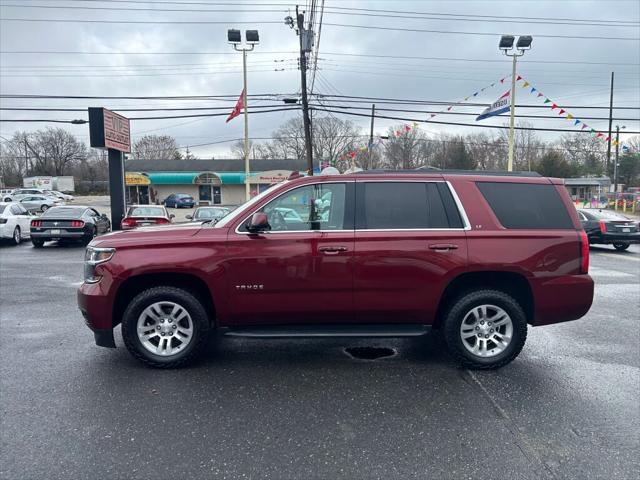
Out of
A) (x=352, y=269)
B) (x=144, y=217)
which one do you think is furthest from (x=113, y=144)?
(x=352, y=269)

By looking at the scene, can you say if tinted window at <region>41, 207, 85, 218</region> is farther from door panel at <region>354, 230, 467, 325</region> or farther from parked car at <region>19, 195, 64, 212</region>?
parked car at <region>19, 195, 64, 212</region>

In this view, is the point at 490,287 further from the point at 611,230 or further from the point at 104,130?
the point at 104,130

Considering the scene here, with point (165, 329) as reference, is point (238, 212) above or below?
above

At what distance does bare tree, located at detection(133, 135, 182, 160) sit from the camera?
83750 mm

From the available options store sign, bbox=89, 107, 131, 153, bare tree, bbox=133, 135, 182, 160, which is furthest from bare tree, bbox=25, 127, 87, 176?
store sign, bbox=89, 107, 131, 153

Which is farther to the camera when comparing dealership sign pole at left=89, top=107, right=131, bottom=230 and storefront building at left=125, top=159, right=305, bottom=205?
storefront building at left=125, top=159, right=305, bottom=205

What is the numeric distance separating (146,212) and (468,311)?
14.0 meters

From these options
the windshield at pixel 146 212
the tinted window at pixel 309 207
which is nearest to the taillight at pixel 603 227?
the tinted window at pixel 309 207

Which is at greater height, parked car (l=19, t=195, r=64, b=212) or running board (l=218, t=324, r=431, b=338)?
parked car (l=19, t=195, r=64, b=212)

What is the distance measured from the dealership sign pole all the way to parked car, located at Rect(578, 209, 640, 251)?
19016mm

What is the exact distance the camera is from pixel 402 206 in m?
4.57

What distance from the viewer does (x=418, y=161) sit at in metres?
62.5

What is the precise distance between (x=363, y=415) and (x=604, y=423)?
1.86 m

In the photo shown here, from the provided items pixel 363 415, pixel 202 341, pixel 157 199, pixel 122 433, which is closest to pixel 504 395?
pixel 363 415
